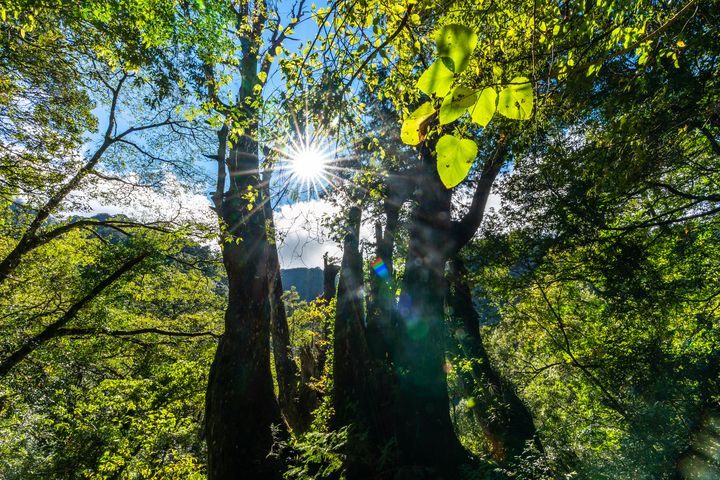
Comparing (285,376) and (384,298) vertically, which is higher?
(384,298)


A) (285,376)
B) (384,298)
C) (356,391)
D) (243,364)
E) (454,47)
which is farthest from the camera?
(384,298)

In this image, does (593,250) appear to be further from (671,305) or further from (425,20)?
(425,20)

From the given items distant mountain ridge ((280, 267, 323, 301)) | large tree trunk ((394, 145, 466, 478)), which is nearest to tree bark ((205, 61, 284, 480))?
large tree trunk ((394, 145, 466, 478))

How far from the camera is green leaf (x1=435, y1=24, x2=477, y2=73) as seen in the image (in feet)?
1.88

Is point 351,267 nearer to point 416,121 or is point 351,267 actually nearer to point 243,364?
point 243,364

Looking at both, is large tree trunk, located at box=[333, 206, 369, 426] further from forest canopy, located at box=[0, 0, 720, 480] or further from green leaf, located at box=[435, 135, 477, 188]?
green leaf, located at box=[435, 135, 477, 188]

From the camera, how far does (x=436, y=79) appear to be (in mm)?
602

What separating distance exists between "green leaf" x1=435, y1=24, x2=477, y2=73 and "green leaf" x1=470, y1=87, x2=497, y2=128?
0.31 ft

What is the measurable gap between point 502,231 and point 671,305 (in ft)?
12.9

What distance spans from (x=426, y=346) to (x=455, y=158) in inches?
249

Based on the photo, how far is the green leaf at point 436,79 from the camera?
0.59 metres

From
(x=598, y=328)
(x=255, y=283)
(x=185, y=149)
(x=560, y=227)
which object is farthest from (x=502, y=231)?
(x=185, y=149)

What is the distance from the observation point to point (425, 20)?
2.61m

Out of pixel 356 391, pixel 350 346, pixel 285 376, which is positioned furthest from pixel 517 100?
pixel 285 376
